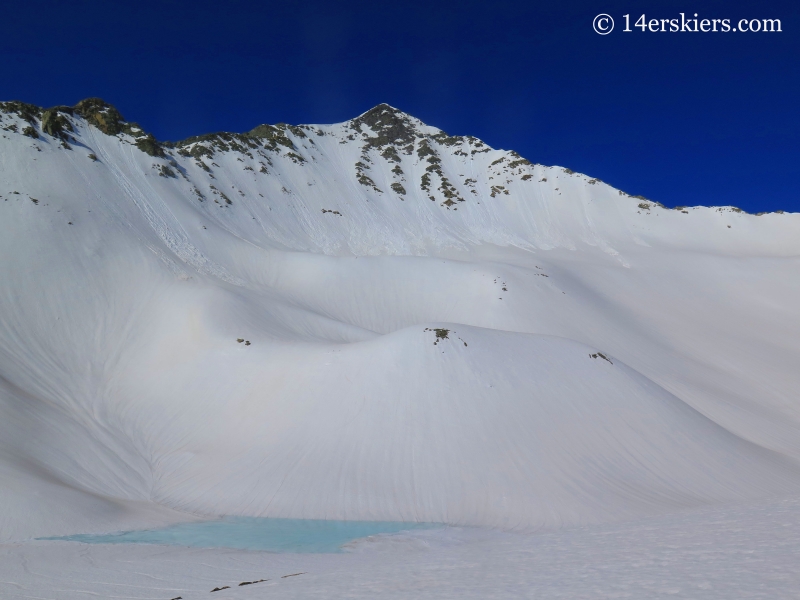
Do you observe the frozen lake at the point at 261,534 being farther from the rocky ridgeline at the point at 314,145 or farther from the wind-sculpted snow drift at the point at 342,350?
the rocky ridgeline at the point at 314,145

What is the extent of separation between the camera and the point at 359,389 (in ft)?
59.4

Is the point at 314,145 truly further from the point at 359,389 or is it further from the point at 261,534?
the point at 261,534

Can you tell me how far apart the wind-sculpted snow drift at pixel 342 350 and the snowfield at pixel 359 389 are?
0.43ft

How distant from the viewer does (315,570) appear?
788cm

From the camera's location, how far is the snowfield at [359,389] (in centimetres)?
808

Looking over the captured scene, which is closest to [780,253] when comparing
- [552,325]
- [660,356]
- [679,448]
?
[660,356]

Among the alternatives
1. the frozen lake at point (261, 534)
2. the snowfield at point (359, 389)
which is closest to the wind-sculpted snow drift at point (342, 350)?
the snowfield at point (359, 389)

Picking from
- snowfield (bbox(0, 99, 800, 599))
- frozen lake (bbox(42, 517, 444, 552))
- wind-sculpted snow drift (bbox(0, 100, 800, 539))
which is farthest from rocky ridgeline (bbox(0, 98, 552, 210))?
frozen lake (bbox(42, 517, 444, 552))

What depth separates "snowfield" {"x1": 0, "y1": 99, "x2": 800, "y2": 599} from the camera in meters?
8.08

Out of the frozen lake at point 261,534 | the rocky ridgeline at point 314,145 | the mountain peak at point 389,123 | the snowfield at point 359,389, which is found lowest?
the frozen lake at point 261,534

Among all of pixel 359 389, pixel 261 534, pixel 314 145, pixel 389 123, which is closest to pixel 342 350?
pixel 359 389

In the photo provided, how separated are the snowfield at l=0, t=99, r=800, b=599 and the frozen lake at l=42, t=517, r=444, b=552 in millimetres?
627

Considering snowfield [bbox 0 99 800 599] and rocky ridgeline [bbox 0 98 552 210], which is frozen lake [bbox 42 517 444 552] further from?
rocky ridgeline [bbox 0 98 552 210]

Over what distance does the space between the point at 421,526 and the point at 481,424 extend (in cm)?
466
